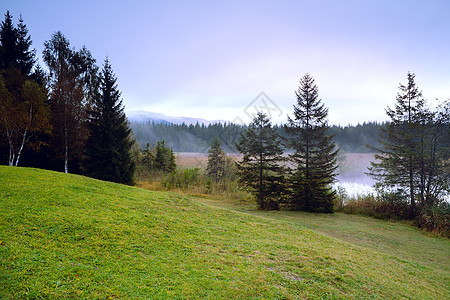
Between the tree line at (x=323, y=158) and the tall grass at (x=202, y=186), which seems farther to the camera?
the tall grass at (x=202, y=186)

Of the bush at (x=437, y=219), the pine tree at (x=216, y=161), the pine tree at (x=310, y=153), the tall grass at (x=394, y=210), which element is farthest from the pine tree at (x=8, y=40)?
the bush at (x=437, y=219)

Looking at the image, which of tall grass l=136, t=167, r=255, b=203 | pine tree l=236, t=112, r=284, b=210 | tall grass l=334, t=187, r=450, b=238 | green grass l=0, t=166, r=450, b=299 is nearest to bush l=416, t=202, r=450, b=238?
tall grass l=334, t=187, r=450, b=238

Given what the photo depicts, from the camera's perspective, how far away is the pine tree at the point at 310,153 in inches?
550

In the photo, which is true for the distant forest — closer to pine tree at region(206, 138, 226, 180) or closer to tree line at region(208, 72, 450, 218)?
pine tree at region(206, 138, 226, 180)

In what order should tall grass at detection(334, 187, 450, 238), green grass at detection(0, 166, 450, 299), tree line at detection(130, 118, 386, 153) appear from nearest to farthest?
green grass at detection(0, 166, 450, 299)
tall grass at detection(334, 187, 450, 238)
tree line at detection(130, 118, 386, 153)

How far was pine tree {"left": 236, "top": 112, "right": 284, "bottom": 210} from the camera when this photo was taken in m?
14.4

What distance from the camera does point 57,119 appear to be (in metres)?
16.8

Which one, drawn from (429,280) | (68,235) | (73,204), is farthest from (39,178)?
(429,280)

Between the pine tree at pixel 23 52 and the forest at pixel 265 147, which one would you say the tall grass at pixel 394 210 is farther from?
the pine tree at pixel 23 52

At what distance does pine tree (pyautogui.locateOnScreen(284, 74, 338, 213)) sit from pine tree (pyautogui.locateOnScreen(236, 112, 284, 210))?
99cm

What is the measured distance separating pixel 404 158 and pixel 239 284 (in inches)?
574

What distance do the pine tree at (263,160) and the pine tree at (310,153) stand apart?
989 millimetres

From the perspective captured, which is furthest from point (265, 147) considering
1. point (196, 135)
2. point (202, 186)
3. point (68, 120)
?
point (196, 135)

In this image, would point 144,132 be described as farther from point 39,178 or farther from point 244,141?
point 39,178
